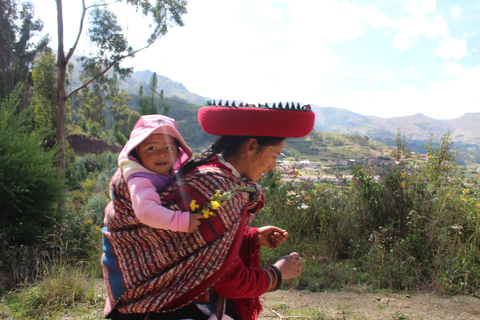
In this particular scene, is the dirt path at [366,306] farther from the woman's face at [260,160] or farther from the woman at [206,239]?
the woman's face at [260,160]

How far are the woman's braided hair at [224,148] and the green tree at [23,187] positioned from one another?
4.15 meters

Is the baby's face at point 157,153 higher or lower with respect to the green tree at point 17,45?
lower

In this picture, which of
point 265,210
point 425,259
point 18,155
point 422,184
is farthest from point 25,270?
point 422,184

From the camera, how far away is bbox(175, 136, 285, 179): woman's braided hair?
1.57m

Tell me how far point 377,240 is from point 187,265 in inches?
140

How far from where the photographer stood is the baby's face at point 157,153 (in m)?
1.57

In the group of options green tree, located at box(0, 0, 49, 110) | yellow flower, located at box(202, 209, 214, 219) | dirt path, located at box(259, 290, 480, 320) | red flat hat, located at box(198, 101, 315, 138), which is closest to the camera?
yellow flower, located at box(202, 209, 214, 219)

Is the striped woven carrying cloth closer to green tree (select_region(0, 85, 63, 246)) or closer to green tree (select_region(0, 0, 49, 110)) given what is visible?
green tree (select_region(0, 85, 63, 246))

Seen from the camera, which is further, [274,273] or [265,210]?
[265,210]

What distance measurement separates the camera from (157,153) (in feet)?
5.18

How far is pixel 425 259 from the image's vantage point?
13.2ft

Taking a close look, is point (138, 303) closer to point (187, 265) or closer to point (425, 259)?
point (187, 265)

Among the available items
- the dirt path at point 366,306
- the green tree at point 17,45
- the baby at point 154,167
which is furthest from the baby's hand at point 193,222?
the green tree at point 17,45

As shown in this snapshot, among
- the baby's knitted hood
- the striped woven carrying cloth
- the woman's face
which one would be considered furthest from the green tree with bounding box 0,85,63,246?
the woman's face
